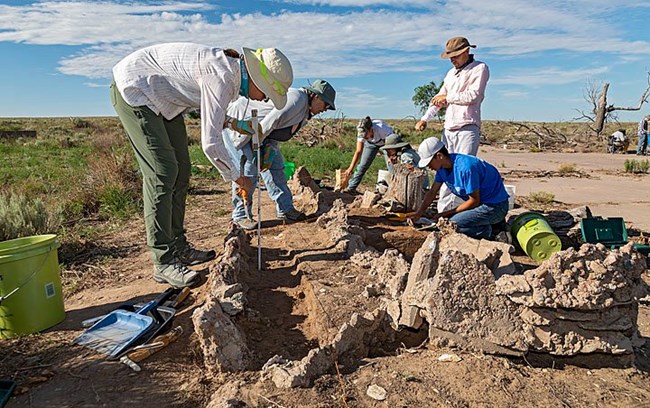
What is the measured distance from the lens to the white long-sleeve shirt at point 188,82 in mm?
3584

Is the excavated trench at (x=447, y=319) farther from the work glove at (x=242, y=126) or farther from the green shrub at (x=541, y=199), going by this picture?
the green shrub at (x=541, y=199)

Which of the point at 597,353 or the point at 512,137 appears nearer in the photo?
the point at 597,353

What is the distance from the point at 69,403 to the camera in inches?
104

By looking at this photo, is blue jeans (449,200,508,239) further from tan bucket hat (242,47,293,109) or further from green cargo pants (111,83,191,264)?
green cargo pants (111,83,191,264)

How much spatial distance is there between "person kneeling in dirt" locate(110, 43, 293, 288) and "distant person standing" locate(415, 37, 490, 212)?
2429 millimetres

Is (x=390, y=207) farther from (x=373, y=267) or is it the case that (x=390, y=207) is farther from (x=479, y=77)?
(x=373, y=267)

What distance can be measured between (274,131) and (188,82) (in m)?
1.76

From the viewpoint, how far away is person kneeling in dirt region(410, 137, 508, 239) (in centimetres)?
494

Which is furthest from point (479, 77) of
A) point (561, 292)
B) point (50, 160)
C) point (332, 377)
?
point (50, 160)

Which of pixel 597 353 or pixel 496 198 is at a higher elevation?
pixel 496 198

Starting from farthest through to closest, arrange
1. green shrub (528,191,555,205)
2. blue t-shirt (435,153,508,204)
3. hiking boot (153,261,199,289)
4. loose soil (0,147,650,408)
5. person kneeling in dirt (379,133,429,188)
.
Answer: green shrub (528,191,555,205) → person kneeling in dirt (379,133,429,188) → blue t-shirt (435,153,508,204) → hiking boot (153,261,199,289) → loose soil (0,147,650,408)

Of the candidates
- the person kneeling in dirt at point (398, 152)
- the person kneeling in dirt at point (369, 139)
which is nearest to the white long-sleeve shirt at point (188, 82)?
the person kneeling in dirt at point (398, 152)

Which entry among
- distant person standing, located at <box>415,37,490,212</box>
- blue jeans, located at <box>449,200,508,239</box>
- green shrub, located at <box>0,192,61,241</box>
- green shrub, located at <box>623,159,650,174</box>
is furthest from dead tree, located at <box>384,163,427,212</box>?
green shrub, located at <box>623,159,650,174</box>

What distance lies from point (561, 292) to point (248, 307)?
6.22 feet
